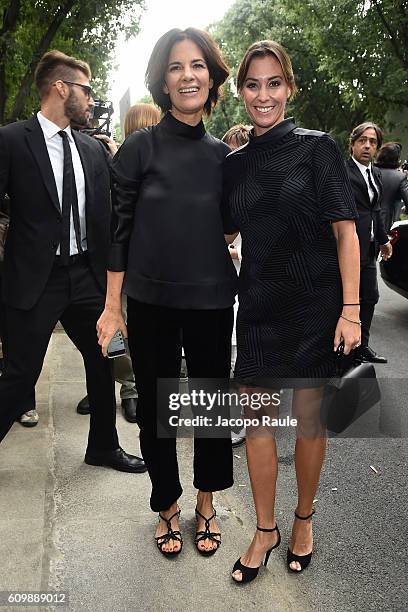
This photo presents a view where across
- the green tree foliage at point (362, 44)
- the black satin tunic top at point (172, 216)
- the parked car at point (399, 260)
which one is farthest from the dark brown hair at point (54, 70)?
the green tree foliage at point (362, 44)

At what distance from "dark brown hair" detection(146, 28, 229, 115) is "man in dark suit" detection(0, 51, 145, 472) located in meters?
0.74

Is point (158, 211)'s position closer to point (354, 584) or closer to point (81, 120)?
point (81, 120)

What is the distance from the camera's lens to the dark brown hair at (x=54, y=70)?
122 inches

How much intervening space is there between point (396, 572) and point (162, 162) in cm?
182

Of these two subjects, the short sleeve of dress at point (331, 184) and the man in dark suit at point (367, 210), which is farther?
the man in dark suit at point (367, 210)

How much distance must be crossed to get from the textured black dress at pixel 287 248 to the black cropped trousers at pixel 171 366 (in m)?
0.13

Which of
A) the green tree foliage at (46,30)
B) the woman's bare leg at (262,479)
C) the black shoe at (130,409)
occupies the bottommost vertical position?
the black shoe at (130,409)

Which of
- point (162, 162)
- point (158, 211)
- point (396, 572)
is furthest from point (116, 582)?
point (162, 162)

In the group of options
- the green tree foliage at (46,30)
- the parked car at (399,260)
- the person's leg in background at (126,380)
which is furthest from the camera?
the green tree foliage at (46,30)

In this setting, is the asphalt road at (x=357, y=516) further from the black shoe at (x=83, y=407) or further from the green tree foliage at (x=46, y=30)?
the green tree foliage at (x=46, y=30)

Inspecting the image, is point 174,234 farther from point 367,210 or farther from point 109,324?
point 367,210

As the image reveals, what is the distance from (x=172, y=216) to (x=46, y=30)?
534 inches

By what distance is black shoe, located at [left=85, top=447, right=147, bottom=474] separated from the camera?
330cm

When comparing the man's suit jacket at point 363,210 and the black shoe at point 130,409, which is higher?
the man's suit jacket at point 363,210
